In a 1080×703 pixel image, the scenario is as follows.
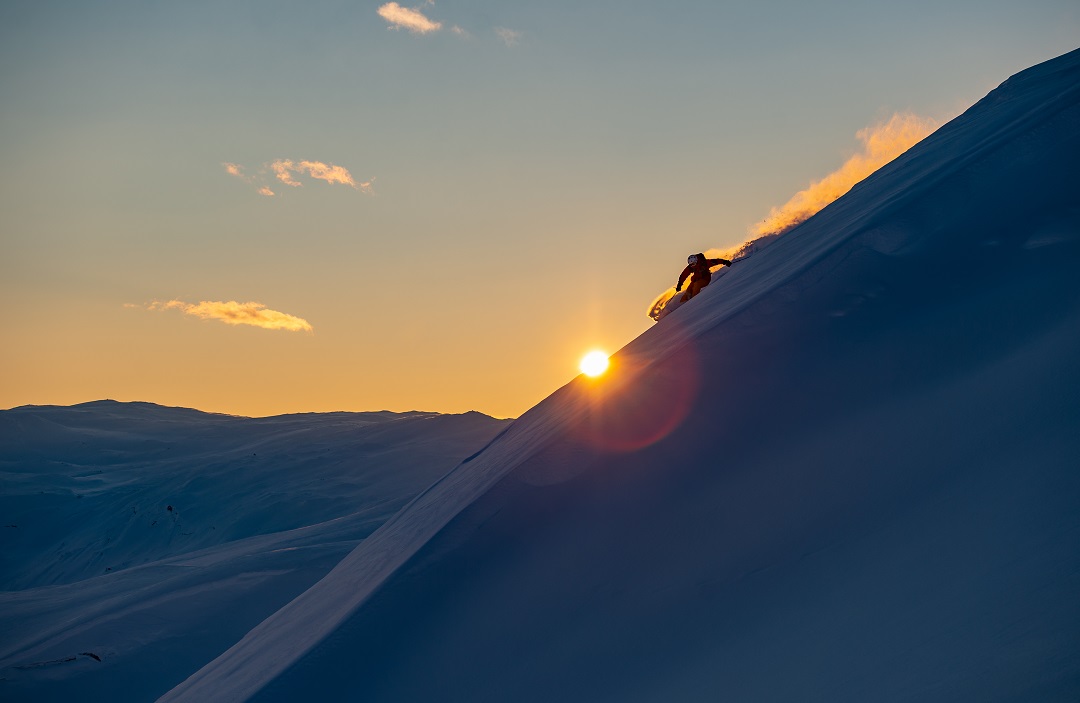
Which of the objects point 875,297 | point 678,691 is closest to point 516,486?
point 678,691

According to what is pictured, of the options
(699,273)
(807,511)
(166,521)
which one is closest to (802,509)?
(807,511)

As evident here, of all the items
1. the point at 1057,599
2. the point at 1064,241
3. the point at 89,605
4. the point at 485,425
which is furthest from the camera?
the point at 485,425

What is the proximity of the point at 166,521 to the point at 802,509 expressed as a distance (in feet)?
63.1

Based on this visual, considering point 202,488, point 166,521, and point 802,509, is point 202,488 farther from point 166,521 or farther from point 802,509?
point 802,509

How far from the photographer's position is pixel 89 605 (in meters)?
8.69

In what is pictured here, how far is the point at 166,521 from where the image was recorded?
19297 mm

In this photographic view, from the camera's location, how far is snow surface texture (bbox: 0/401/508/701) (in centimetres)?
704

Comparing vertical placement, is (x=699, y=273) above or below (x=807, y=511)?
above

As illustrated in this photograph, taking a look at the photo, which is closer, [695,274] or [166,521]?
[695,274]

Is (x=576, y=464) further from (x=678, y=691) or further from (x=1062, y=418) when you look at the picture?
(x=1062, y=418)

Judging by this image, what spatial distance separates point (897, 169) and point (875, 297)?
6.69ft

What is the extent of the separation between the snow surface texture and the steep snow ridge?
3.30 m

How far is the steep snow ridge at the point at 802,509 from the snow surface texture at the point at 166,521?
3.30 meters

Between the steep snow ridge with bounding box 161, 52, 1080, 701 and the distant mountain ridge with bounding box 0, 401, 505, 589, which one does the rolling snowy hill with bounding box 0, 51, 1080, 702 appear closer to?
the steep snow ridge with bounding box 161, 52, 1080, 701
